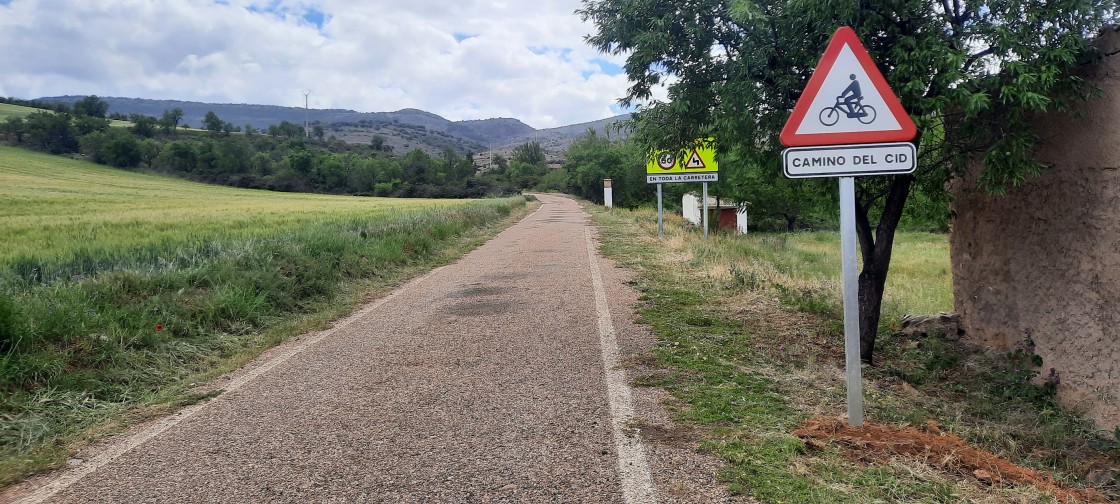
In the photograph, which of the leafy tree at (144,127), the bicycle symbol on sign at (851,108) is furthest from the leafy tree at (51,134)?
the bicycle symbol on sign at (851,108)

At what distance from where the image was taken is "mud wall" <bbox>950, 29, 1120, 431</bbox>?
492cm

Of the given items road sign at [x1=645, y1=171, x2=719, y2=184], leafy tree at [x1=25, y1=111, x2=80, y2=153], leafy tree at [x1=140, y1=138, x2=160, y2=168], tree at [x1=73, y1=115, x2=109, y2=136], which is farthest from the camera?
tree at [x1=73, y1=115, x2=109, y2=136]

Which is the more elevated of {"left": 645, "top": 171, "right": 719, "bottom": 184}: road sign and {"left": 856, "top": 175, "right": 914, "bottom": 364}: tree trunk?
{"left": 645, "top": 171, "right": 719, "bottom": 184}: road sign

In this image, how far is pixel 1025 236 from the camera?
5.91 metres

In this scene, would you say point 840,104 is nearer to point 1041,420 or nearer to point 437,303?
point 1041,420

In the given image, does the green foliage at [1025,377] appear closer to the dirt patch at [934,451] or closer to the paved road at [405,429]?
the dirt patch at [934,451]

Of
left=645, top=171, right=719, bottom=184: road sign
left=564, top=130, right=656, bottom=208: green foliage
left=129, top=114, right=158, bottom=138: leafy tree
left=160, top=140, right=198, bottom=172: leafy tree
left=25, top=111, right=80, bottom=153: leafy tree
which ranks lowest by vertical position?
left=645, top=171, right=719, bottom=184: road sign

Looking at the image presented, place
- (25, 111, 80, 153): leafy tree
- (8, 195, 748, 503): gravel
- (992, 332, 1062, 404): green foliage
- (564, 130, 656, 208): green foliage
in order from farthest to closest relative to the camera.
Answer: (25, 111, 80, 153): leafy tree < (564, 130, 656, 208): green foliage < (992, 332, 1062, 404): green foliage < (8, 195, 748, 503): gravel

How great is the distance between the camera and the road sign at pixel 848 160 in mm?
3795

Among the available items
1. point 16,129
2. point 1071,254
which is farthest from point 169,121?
point 1071,254

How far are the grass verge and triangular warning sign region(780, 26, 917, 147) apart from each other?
5.71ft

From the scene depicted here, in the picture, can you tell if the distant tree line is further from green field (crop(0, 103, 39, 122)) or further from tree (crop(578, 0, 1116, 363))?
tree (crop(578, 0, 1116, 363))

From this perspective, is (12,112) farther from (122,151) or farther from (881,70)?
(881,70)

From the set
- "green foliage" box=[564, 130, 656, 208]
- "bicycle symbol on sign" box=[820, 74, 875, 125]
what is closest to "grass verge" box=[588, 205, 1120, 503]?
"bicycle symbol on sign" box=[820, 74, 875, 125]
